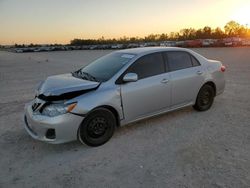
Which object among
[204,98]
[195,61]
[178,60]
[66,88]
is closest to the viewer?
[66,88]

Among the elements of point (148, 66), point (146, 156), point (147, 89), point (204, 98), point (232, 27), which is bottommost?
point (146, 156)

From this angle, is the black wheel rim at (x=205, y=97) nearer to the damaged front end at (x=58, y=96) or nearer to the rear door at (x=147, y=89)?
the rear door at (x=147, y=89)

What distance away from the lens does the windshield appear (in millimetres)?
4477

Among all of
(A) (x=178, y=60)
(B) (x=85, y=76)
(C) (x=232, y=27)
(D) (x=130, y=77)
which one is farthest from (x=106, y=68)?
(C) (x=232, y=27)

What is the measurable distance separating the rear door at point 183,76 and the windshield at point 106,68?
0.95 metres

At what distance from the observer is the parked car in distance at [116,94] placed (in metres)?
→ 3.81

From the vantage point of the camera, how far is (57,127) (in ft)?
12.2

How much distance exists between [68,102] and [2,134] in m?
1.88

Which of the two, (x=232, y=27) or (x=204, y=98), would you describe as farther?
(x=232, y=27)

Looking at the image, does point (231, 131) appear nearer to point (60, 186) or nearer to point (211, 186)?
point (211, 186)

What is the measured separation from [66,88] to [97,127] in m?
0.83

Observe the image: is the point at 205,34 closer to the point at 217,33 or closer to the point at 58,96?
the point at 217,33

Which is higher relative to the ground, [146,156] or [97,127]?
[97,127]

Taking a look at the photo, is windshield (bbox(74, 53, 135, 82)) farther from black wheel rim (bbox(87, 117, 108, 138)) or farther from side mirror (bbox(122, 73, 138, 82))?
black wheel rim (bbox(87, 117, 108, 138))
